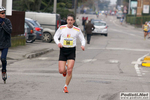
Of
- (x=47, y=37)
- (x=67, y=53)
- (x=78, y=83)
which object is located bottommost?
(x=47, y=37)

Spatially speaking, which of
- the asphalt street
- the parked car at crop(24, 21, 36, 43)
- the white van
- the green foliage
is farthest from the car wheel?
the asphalt street

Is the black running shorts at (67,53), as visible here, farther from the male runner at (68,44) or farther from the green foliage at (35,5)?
the green foliage at (35,5)

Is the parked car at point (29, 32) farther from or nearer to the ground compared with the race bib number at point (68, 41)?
nearer to the ground

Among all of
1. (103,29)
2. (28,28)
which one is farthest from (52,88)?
(103,29)

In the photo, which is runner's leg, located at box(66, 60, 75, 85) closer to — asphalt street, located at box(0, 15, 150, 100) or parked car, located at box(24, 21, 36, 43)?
asphalt street, located at box(0, 15, 150, 100)

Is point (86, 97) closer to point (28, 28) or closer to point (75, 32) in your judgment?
point (75, 32)

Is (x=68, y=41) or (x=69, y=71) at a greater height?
(x=68, y=41)

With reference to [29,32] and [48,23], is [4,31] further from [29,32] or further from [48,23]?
[48,23]

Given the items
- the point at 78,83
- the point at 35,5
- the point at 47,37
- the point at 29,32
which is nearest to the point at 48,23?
the point at 47,37

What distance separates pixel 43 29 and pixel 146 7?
5601cm

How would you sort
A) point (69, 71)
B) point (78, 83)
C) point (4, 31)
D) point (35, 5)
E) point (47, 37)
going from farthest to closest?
point (35, 5) → point (47, 37) → point (78, 83) → point (4, 31) → point (69, 71)

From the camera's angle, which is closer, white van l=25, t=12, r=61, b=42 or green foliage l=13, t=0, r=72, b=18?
white van l=25, t=12, r=61, b=42

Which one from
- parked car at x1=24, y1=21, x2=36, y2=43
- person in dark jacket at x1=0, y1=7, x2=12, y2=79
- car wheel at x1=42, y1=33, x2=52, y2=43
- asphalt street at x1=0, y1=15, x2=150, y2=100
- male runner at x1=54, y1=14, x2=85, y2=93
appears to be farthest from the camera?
car wheel at x1=42, y1=33, x2=52, y2=43

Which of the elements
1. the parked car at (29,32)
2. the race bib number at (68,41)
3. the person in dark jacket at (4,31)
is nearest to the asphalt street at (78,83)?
the person in dark jacket at (4,31)
